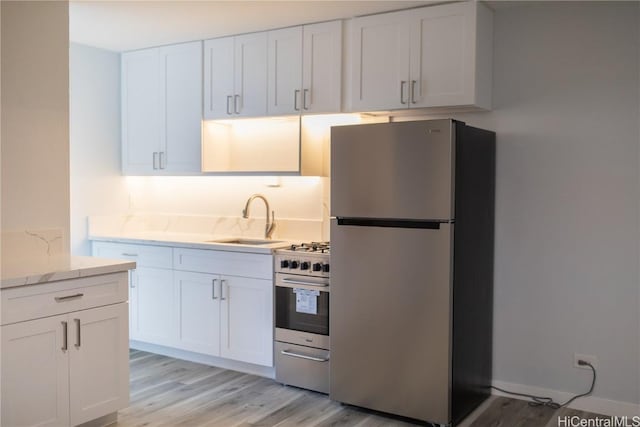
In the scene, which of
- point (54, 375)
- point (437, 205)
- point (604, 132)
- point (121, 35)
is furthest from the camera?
point (121, 35)

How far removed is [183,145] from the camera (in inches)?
190

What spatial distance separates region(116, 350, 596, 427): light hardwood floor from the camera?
11.3 ft

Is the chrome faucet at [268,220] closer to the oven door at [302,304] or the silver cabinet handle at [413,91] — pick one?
the oven door at [302,304]

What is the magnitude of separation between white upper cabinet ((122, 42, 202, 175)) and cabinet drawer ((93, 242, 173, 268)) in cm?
65

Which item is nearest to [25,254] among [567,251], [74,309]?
[74,309]

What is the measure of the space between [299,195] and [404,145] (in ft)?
4.88

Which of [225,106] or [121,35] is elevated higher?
[121,35]

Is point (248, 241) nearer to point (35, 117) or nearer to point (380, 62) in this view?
point (380, 62)

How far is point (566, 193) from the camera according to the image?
365cm

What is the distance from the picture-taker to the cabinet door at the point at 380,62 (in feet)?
12.4

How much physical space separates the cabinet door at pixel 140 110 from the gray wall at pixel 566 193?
2.50m

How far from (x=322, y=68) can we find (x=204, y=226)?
177 centimetres

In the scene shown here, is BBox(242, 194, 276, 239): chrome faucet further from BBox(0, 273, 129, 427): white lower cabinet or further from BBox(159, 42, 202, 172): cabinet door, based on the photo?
BBox(0, 273, 129, 427): white lower cabinet

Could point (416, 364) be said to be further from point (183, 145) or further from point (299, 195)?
point (183, 145)
